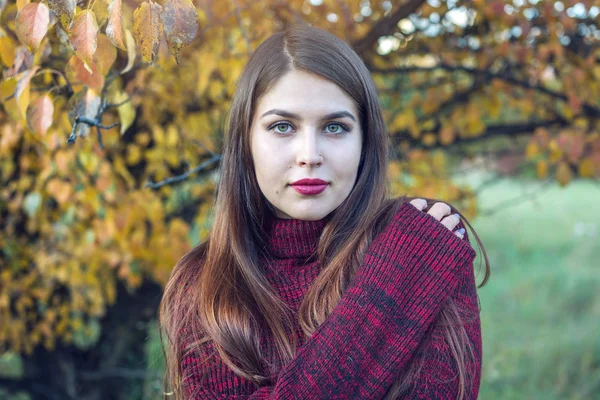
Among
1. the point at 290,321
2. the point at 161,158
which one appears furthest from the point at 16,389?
the point at 290,321

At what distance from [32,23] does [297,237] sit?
2.35 ft

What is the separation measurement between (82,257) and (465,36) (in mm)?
1892

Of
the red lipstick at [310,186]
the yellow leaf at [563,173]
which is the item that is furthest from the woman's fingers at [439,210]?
the yellow leaf at [563,173]

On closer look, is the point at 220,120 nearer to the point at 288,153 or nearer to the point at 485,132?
the point at 485,132

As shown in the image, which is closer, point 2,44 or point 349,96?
point 349,96

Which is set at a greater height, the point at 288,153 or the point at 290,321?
the point at 288,153

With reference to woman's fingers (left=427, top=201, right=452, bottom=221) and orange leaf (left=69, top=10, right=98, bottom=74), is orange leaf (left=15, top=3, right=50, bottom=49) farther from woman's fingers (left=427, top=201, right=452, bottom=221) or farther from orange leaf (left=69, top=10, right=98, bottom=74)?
woman's fingers (left=427, top=201, right=452, bottom=221)

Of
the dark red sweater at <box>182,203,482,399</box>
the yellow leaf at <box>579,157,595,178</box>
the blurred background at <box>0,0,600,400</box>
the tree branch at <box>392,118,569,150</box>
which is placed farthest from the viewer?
the tree branch at <box>392,118,569,150</box>

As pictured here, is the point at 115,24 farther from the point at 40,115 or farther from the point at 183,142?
the point at 183,142

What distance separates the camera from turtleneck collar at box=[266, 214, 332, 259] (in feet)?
5.12

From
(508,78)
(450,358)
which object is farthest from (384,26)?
(450,358)

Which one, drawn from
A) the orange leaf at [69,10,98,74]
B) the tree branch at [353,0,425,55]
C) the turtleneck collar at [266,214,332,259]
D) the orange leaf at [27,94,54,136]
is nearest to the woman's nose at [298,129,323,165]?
Answer: the turtleneck collar at [266,214,332,259]

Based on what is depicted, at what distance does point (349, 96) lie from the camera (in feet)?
Answer: 4.90

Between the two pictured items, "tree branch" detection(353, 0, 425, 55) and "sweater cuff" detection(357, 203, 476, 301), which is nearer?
"sweater cuff" detection(357, 203, 476, 301)
